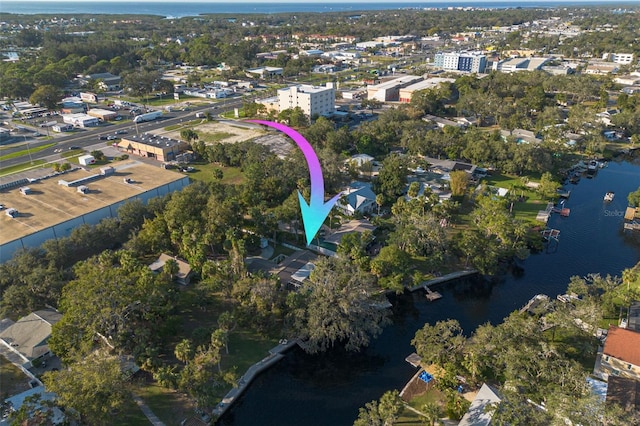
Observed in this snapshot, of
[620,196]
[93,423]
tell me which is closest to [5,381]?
[93,423]

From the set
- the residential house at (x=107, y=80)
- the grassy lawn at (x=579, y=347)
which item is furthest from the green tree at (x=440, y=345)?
the residential house at (x=107, y=80)

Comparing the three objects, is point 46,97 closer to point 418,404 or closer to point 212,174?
point 212,174

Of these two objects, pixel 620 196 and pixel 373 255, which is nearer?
pixel 373 255

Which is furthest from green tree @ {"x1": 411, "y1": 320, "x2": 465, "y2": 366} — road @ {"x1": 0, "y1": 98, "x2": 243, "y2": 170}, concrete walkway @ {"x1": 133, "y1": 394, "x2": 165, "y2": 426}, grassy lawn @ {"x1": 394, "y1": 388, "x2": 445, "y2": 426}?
road @ {"x1": 0, "y1": 98, "x2": 243, "y2": 170}

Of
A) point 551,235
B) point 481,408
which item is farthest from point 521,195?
point 481,408

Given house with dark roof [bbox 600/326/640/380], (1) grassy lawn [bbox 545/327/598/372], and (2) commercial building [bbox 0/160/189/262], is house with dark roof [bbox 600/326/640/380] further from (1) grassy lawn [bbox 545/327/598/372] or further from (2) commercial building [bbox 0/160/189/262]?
(2) commercial building [bbox 0/160/189/262]

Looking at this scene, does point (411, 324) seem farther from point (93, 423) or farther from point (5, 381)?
point (5, 381)

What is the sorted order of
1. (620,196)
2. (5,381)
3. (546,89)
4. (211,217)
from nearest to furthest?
(5,381), (211,217), (620,196), (546,89)
